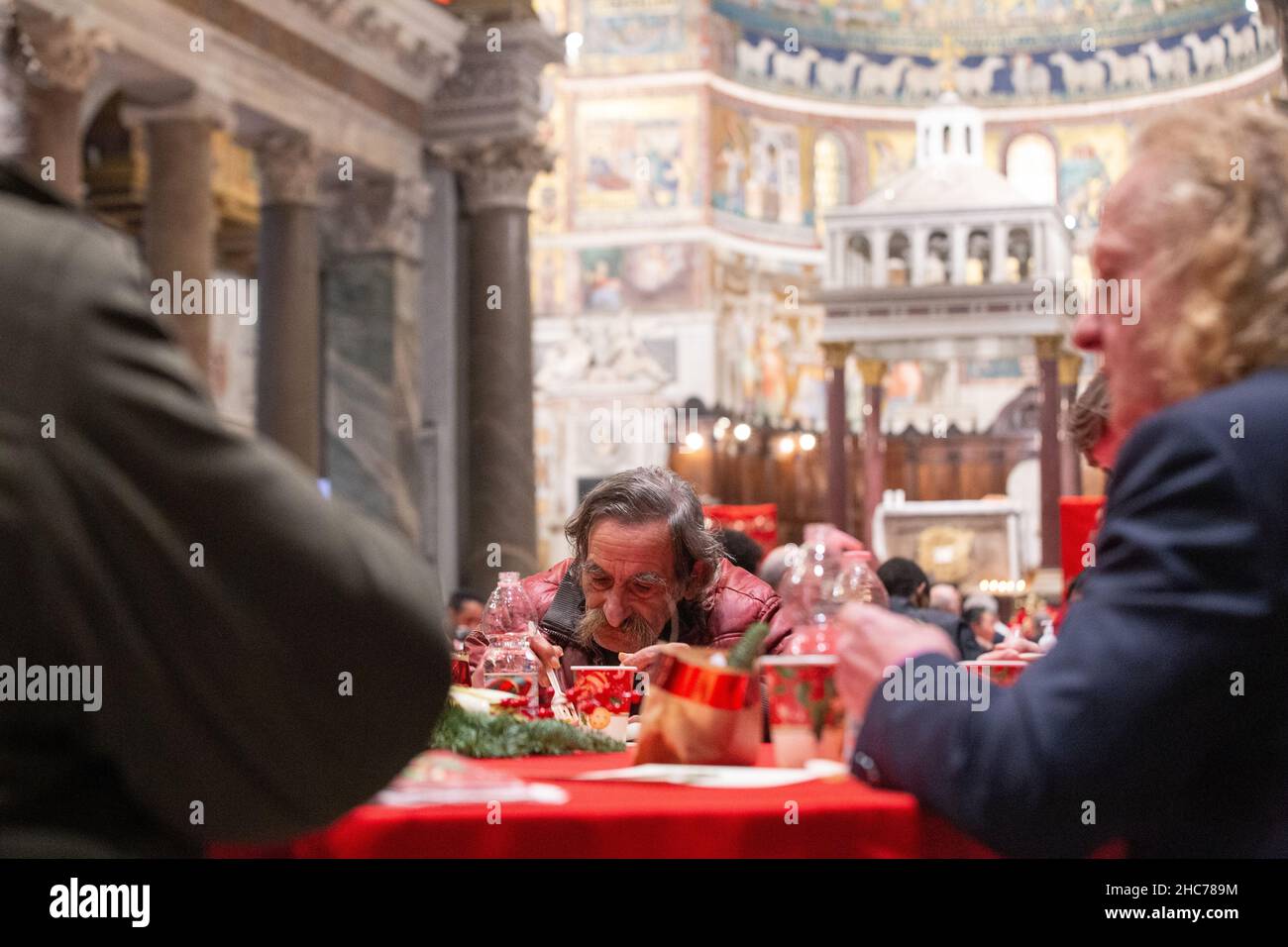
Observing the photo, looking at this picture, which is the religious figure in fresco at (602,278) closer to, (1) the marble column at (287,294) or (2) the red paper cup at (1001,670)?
(1) the marble column at (287,294)

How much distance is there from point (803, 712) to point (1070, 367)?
18.9 metres

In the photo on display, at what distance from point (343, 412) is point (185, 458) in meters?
13.9

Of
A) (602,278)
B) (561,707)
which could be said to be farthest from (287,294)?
(602,278)

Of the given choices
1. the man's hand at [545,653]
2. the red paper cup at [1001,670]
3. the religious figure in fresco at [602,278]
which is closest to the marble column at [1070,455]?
the religious figure in fresco at [602,278]

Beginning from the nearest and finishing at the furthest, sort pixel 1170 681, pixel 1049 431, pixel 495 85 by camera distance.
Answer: pixel 1170 681
pixel 495 85
pixel 1049 431

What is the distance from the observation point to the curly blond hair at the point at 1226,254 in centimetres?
197

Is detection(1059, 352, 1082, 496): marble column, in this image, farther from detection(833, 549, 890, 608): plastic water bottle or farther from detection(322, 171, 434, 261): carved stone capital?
detection(833, 549, 890, 608): plastic water bottle

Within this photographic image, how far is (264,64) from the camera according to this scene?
13.1 metres

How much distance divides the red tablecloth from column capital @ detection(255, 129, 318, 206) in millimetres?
12222

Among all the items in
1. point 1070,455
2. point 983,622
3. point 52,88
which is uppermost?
point 52,88

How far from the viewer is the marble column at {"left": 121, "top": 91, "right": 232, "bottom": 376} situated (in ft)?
40.0

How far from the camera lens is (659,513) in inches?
171

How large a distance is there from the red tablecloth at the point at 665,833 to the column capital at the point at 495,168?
13650 mm

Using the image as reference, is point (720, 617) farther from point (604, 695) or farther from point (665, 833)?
point (665, 833)
